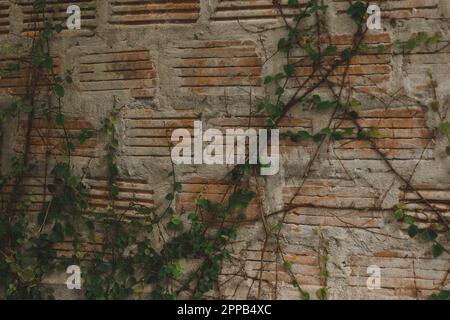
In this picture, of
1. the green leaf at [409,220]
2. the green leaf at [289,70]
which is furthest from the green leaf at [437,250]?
the green leaf at [289,70]

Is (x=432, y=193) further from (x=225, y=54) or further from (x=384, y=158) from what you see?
(x=225, y=54)

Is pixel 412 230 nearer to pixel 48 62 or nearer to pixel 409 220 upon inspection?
pixel 409 220

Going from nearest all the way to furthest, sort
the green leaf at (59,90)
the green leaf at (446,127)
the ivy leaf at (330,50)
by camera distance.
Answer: the green leaf at (446,127) → the ivy leaf at (330,50) → the green leaf at (59,90)

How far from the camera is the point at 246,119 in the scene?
2410 millimetres

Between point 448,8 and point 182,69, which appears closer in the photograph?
point 448,8

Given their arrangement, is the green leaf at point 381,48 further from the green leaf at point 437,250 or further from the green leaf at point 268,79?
the green leaf at point 437,250

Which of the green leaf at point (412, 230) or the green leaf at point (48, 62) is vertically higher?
the green leaf at point (48, 62)

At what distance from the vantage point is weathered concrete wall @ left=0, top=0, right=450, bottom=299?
2246 mm

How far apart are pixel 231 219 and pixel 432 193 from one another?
99 centimetres

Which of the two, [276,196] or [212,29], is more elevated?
[212,29]

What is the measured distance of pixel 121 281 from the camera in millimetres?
2568

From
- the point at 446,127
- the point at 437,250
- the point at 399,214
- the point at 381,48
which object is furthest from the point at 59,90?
the point at 437,250

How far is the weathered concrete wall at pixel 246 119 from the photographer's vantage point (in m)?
2.25

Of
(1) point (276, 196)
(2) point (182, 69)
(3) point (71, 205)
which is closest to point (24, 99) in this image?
(3) point (71, 205)
